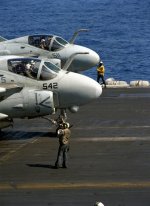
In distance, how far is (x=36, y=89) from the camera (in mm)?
27672

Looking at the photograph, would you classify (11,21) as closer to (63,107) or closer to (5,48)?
(5,48)

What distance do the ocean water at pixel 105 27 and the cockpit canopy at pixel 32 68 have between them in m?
46.7

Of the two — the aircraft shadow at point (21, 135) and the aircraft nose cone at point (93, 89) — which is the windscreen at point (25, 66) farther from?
the aircraft shadow at point (21, 135)

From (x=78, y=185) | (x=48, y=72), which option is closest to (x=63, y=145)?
(x=78, y=185)

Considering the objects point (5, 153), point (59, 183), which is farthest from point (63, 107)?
point (59, 183)

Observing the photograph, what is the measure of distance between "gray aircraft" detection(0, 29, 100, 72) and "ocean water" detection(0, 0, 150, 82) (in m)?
33.3

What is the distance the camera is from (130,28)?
135 metres

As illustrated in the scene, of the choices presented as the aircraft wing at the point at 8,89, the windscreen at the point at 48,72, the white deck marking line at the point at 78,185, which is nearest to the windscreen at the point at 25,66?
the windscreen at the point at 48,72

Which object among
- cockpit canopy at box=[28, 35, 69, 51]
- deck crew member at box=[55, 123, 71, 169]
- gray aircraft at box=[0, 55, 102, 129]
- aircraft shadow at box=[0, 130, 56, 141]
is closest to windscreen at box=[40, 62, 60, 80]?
gray aircraft at box=[0, 55, 102, 129]

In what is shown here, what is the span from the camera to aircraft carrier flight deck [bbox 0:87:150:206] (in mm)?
20500

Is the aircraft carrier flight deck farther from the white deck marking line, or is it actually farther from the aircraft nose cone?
the aircraft nose cone

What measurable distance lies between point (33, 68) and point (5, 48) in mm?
12287

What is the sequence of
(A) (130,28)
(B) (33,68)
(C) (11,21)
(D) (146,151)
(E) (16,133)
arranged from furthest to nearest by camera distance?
(C) (11,21) < (A) (130,28) < (E) (16,133) < (B) (33,68) < (D) (146,151)

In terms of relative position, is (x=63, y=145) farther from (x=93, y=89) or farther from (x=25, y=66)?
(x=25, y=66)
